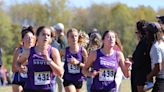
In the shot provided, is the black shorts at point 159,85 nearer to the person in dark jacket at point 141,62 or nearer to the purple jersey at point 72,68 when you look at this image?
the person in dark jacket at point 141,62

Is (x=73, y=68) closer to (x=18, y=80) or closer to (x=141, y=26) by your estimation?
(x=18, y=80)

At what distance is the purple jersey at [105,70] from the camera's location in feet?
29.1

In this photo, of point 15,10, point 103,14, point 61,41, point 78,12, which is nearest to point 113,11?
point 103,14

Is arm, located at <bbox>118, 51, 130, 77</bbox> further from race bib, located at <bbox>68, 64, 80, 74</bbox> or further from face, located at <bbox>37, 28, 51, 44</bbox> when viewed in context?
race bib, located at <bbox>68, 64, 80, 74</bbox>

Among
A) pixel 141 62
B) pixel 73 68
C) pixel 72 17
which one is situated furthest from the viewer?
pixel 72 17

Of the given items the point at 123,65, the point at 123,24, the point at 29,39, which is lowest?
the point at 123,65

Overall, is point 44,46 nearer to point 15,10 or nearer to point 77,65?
point 77,65

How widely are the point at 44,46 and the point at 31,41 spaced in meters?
2.25

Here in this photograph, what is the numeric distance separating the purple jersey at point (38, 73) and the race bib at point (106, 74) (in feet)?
2.78

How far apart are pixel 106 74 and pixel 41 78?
3.70 ft

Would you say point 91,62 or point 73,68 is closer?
point 91,62

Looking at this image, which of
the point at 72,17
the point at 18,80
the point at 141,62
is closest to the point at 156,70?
the point at 141,62

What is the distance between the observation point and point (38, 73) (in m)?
8.49

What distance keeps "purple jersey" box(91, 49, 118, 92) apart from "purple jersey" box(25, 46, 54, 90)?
82 cm
